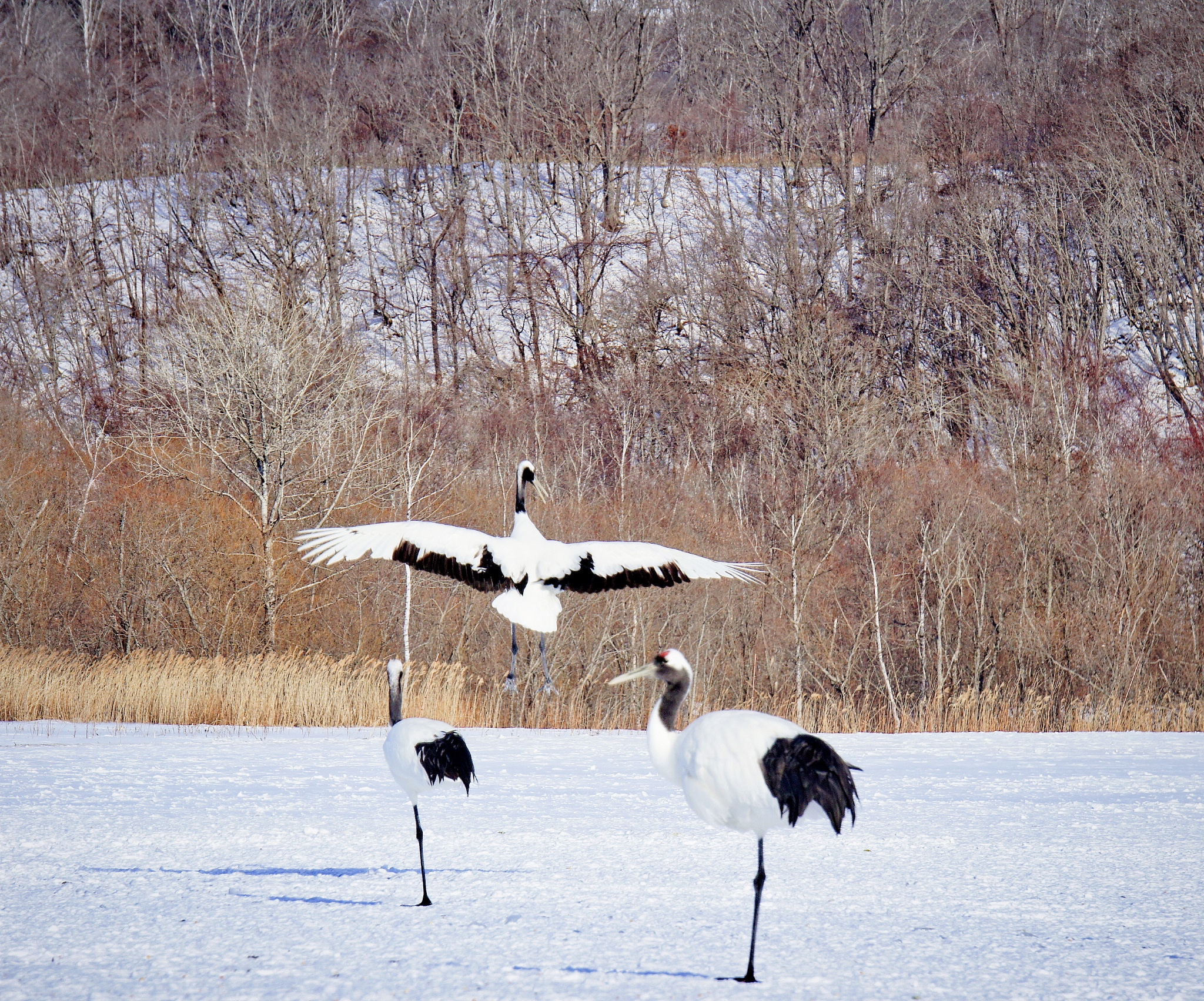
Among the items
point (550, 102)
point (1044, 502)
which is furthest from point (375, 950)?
point (550, 102)

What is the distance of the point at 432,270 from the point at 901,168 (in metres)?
13.4

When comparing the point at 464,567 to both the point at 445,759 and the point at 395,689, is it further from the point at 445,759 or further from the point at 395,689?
the point at 445,759

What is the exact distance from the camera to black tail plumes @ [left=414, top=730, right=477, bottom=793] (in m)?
5.10

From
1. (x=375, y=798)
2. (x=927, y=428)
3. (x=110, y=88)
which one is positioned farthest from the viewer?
(x=110, y=88)

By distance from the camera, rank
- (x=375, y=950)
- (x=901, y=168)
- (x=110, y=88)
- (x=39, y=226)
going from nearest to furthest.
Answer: (x=375, y=950) → (x=901, y=168) → (x=39, y=226) → (x=110, y=88)

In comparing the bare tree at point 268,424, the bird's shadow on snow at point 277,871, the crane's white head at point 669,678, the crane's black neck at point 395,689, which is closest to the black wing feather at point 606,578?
the crane's black neck at point 395,689

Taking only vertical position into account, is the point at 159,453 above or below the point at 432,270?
below

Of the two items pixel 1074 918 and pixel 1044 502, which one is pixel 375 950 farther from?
pixel 1044 502

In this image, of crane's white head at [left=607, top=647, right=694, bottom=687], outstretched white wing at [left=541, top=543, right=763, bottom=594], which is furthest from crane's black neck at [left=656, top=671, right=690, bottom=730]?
outstretched white wing at [left=541, top=543, right=763, bottom=594]

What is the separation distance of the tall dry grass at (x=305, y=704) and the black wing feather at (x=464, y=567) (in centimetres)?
678

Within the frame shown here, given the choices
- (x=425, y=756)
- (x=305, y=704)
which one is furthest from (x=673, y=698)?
(x=305, y=704)

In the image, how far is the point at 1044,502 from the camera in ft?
67.6

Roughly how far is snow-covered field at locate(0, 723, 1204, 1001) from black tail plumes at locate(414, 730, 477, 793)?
1.98ft

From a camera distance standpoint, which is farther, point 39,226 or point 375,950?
point 39,226
